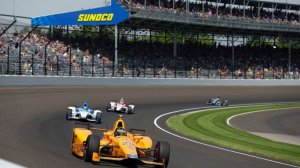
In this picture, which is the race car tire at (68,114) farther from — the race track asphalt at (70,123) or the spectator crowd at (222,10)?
the spectator crowd at (222,10)

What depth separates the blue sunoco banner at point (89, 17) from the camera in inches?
1699

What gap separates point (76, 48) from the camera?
1725 inches

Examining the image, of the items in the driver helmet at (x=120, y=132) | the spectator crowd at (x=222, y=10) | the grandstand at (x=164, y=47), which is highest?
the spectator crowd at (x=222, y=10)

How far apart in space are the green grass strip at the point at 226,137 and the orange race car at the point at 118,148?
3.89 m

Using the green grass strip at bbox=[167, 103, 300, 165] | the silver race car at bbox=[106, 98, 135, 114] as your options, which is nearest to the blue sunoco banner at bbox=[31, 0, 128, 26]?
the green grass strip at bbox=[167, 103, 300, 165]

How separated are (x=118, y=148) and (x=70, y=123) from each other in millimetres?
7433

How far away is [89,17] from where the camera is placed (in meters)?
44.1

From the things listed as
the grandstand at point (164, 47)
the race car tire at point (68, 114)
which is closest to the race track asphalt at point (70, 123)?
the race car tire at point (68, 114)

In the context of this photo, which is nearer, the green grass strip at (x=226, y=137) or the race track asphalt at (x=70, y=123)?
the race track asphalt at (x=70, y=123)

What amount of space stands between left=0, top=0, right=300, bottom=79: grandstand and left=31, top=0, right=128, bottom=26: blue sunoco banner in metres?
1.03

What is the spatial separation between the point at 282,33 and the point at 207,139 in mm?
49361

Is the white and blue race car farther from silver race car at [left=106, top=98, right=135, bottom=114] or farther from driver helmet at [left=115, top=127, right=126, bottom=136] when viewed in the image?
driver helmet at [left=115, top=127, right=126, bottom=136]

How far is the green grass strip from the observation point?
14.5 meters

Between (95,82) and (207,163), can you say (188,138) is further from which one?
(95,82)
